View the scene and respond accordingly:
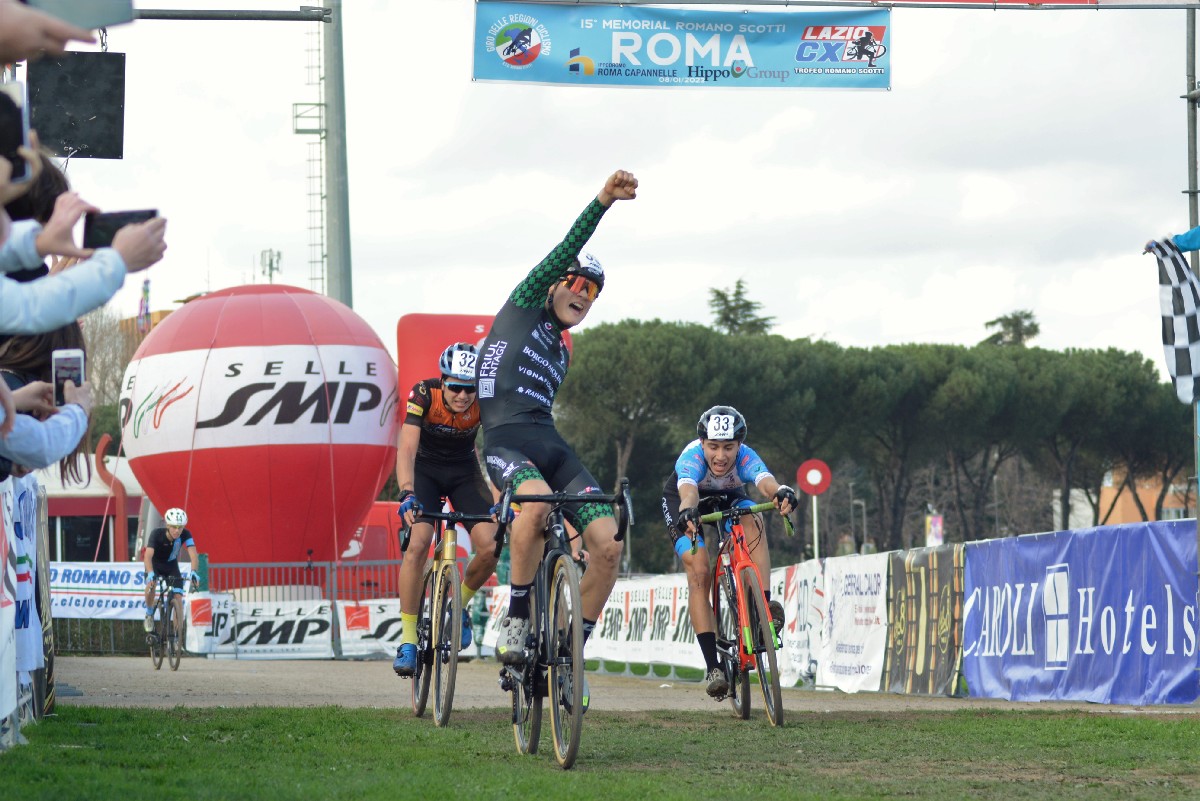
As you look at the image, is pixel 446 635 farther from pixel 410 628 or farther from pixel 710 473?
pixel 710 473

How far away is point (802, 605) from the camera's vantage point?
730 inches

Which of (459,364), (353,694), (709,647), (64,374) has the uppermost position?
(459,364)

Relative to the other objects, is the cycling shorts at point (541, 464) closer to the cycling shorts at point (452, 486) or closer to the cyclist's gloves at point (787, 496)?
the cyclist's gloves at point (787, 496)

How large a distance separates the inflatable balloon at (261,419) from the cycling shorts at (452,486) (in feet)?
82.5

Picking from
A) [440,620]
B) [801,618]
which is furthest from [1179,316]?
[801,618]

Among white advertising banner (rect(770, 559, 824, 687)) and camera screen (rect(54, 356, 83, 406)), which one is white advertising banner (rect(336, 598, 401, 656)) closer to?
white advertising banner (rect(770, 559, 824, 687))

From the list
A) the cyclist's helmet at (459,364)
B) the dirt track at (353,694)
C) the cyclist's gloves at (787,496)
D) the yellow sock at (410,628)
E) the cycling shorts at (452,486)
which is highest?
the cyclist's helmet at (459,364)

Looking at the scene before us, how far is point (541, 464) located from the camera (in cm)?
761

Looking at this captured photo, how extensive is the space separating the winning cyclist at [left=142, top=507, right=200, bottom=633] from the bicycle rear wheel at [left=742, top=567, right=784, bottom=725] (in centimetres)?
1297

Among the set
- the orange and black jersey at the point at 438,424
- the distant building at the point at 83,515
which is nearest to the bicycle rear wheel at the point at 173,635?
the orange and black jersey at the point at 438,424

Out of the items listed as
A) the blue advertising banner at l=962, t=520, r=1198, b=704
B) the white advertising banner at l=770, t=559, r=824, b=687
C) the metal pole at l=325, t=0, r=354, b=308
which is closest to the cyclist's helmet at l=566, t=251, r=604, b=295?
the blue advertising banner at l=962, t=520, r=1198, b=704

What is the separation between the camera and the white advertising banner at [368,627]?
28.8 meters

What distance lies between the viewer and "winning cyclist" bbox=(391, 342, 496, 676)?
955 centimetres

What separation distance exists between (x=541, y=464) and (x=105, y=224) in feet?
10.00
